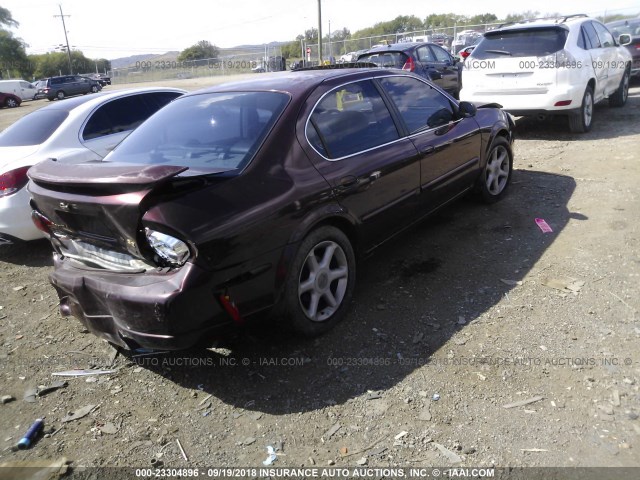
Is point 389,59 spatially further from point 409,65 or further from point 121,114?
point 121,114

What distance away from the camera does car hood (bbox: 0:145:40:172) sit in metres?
4.83

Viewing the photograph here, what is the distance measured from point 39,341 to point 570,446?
3553 millimetres

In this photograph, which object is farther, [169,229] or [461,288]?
[461,288]

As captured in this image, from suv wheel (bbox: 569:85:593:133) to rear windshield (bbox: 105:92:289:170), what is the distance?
6.46 m

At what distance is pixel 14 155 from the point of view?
5.01m

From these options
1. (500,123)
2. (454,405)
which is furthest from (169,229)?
(500,123)

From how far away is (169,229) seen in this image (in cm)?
244

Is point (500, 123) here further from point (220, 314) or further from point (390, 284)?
point (220, 314)

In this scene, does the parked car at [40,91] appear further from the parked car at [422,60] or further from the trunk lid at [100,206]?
the trunk lid at [100,206]

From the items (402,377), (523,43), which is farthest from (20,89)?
(402,377)

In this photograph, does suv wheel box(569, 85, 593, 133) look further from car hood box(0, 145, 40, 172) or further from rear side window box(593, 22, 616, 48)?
car hood box(0, 145, 40, 172)

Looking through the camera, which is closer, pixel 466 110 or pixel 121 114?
pixel 466 110

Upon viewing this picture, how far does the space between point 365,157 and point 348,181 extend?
0.32 metres

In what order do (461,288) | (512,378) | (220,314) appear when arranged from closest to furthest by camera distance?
(220,314) → (512,378) → (461,288)
